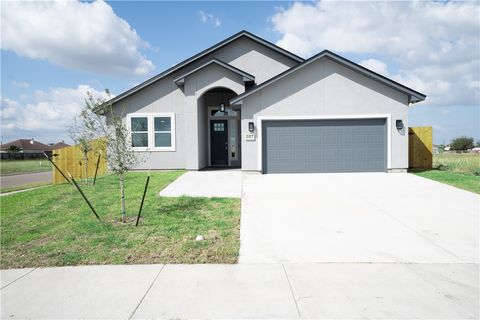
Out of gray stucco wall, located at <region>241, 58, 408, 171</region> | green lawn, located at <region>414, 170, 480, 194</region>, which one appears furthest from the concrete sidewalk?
gray stucco wall, located at <region>241, 58, 408, 171</region>

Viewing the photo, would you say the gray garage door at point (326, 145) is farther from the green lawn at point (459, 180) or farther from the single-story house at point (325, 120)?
the green lawn at point (459, 180)

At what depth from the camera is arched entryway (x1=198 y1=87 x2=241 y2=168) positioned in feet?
53.2

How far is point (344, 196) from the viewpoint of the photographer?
28.5ft

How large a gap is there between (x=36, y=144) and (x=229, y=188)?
290ft

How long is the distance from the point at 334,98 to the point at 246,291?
10990 millimetres

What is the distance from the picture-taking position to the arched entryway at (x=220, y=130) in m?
16.2

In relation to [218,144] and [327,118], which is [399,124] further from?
[218,144]

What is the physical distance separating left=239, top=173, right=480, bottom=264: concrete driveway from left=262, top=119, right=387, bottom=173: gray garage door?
8.15 feet

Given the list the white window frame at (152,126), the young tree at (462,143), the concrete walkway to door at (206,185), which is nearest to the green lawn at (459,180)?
the concrete walkway to door at (206,185)

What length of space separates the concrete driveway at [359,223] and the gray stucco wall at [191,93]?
16.7ft

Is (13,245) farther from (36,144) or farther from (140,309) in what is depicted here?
(36,144)

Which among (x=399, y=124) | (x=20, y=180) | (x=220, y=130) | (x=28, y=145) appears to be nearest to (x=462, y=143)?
A: (x=399, y=124)

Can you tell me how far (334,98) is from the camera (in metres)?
12.9

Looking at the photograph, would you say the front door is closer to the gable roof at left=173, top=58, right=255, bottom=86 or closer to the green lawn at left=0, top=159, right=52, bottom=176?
the gable roof at left=173, top=58, right=255, bottom=86
